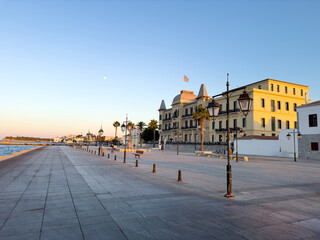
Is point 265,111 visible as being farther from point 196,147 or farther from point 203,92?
point 203,92

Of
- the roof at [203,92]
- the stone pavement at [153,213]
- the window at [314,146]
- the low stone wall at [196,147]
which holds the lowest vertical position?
the stone pavement at [153,213]

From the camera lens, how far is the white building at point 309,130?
91.3 feet

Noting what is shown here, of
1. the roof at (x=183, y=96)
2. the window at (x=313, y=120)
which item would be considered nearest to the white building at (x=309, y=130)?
the window at (x=313, y=120)

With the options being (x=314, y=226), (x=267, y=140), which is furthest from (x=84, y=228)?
(x=267, y=140)

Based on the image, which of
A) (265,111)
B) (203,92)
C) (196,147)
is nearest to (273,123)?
(265,111)

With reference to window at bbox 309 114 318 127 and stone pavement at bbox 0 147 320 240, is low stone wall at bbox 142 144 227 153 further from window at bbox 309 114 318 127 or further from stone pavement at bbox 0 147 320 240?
stone pavement at bbox 0 147 320 240

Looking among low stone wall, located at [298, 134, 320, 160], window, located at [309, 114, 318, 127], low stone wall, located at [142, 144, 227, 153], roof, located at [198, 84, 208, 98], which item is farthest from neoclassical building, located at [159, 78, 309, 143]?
low stone wall, located at [298, 134, 320, 160]

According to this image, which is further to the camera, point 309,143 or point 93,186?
point 309,143

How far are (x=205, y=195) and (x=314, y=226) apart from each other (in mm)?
3165

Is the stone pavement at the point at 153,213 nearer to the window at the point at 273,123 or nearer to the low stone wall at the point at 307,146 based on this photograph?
the low stone wall at the point at 307,146

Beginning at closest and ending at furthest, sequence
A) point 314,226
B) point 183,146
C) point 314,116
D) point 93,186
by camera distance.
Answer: point 314,226 → point 93,186 → point 314,116 → point 183,146

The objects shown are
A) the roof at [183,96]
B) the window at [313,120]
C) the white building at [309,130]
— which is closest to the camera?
the white building at [309,130]

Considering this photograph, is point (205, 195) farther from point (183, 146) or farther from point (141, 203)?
point (183, 146)

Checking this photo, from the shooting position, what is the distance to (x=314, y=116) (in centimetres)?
2806
